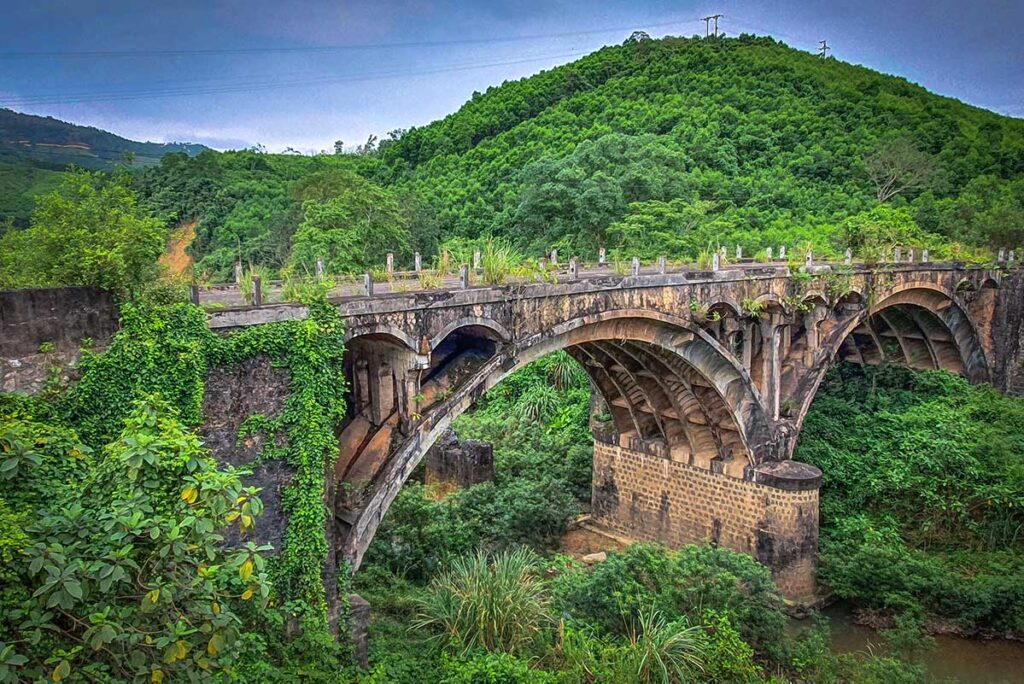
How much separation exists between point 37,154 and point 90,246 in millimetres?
42233

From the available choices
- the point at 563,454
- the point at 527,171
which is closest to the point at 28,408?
the point at 563,454

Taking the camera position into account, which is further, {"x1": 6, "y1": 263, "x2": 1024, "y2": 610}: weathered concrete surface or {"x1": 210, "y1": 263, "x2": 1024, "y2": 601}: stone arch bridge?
{"x1": 210, "y1": 263, "x2": 1024, "y2": 601}: stone arch bridge

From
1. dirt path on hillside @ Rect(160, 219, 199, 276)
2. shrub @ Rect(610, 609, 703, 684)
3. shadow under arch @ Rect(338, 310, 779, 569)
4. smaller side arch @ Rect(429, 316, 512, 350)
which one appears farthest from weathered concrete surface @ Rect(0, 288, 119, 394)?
dirt path on hillside @ Rect(160, 219, 199, 276)

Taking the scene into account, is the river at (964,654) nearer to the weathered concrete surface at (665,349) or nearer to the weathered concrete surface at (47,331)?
the weathered concrete surface at (665,349)

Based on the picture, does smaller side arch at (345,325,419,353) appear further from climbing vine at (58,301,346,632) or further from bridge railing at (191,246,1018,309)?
bridge railing at (191,246,1018,309)

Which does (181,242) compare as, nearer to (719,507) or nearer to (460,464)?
(460,464)

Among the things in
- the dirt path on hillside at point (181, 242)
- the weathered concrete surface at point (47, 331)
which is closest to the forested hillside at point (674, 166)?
the dirt path on hillside at point (181, 242)

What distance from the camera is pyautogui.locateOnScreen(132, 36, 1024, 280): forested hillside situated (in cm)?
3156

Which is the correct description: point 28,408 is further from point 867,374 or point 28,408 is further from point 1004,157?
point 1004,157

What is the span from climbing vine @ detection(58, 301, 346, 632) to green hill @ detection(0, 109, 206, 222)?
20433 millimetres

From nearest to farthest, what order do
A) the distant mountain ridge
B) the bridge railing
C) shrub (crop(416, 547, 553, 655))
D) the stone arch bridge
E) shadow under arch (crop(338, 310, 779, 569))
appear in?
the bridge railing
shadow under arch (crop(338, 310, 779, 569))
the stone arch bridge
shrub (crop(416, 547, 553, 655))
the distant mountain ridge

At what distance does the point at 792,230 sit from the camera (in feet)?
119

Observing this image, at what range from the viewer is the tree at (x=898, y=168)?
134 feet

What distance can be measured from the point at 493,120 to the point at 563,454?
106 feet
